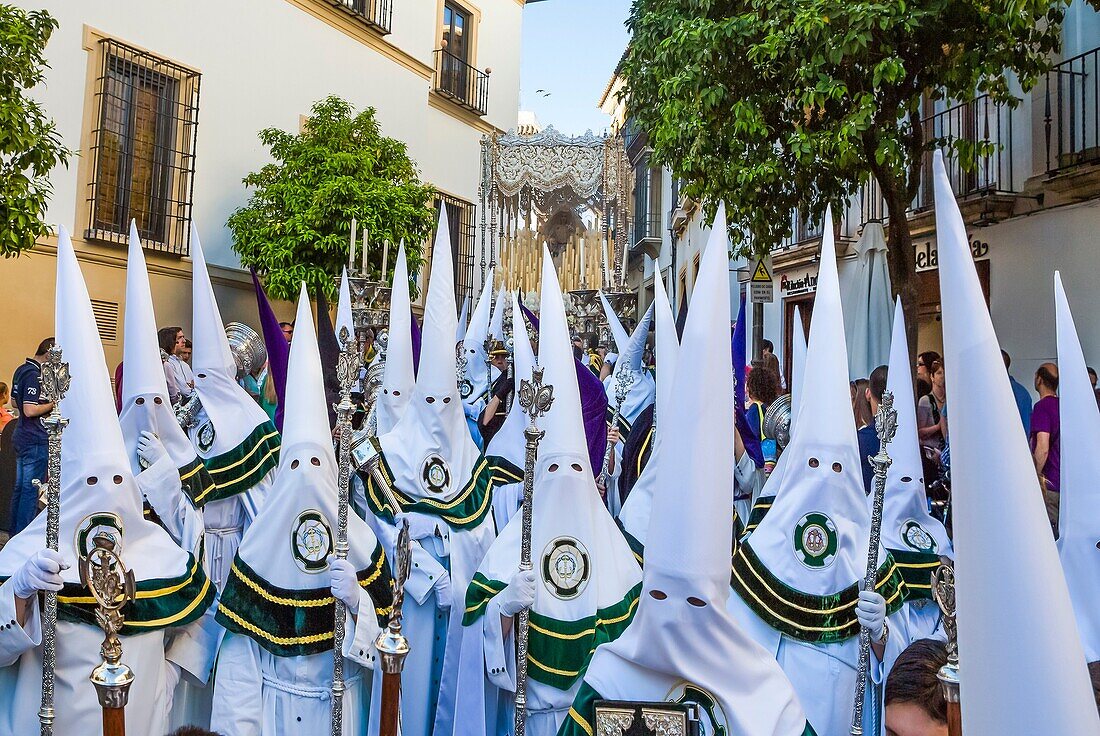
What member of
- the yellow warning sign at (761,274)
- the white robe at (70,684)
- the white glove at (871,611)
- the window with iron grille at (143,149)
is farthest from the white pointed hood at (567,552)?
the window with iron grille at (143,149)

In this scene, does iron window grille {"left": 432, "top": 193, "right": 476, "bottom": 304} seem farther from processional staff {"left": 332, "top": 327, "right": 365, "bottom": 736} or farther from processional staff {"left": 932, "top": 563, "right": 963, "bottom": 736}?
processional staff {"left": 932, "top": 563, "right": 963, "bottom": 736}

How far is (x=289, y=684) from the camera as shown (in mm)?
3617

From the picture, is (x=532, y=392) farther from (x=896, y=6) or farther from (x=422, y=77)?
(x=422, y=77)

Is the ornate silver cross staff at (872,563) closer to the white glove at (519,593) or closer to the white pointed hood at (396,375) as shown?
the white glove at (519,593)

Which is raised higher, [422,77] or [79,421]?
[422,77]

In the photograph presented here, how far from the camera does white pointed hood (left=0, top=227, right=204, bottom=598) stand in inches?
135

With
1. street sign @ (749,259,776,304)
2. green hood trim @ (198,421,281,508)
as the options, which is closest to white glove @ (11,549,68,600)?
green hood trim @ (198,421,281,508)

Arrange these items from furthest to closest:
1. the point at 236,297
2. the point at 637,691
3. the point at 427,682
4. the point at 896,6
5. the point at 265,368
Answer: the point at 236,297
the point at 265,368
the point at 896,6
the point at 427,682
the point at 637,691

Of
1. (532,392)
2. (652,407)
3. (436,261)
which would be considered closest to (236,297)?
(436,261)

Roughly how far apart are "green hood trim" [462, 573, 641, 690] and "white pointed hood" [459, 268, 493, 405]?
201 inches

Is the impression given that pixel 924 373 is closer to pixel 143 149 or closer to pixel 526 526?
pixel 526 526

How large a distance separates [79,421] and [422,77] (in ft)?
52.7

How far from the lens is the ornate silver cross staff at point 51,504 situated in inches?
126

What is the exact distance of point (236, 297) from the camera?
14633 mm
